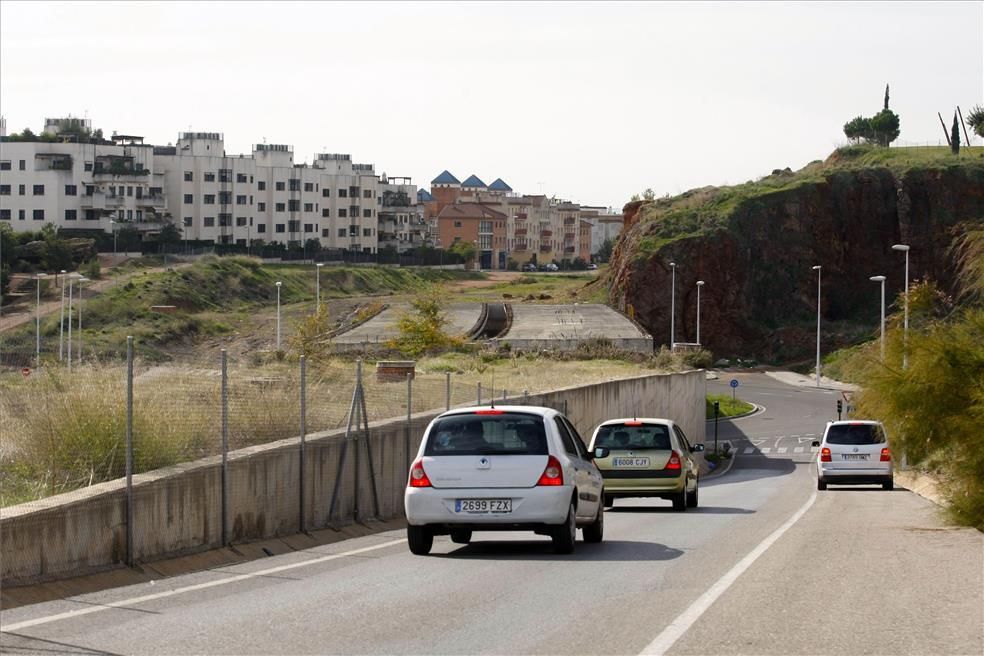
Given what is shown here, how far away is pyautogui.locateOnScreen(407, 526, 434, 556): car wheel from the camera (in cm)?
1552

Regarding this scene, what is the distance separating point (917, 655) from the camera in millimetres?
9422

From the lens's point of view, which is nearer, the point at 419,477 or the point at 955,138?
the point at 419,477

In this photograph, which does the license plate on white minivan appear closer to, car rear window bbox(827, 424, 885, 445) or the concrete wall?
the concrete wall

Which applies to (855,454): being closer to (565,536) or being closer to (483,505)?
(565,536)

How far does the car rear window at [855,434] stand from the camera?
35.3m

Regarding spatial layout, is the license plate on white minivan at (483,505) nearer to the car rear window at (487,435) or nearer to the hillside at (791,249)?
the car rear window at (487,435)

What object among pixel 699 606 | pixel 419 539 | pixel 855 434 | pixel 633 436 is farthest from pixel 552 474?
pixel 855 434

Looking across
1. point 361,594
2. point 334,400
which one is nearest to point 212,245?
point 334,400

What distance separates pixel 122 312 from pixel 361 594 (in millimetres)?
95309

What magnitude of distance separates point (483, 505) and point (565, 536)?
966 mm

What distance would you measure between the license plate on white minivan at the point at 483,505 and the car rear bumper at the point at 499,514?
33mm

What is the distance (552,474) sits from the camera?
50.5 feet

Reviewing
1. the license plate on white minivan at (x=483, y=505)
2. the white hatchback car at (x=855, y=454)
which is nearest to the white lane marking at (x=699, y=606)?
the license plate on white minivan at (x=483, y=505)

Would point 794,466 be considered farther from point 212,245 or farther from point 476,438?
point 212,245
